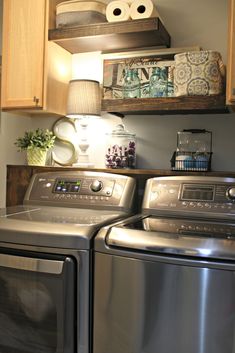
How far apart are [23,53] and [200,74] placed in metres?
1.05

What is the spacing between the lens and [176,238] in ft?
4.11

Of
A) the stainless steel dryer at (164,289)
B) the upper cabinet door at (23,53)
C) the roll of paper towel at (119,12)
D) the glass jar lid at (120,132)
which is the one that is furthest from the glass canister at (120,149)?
the stainless steel dryer at (164,289)

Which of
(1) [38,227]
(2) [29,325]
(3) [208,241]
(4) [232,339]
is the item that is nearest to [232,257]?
(3) [208,241]

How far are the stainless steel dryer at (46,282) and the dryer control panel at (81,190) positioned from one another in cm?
22

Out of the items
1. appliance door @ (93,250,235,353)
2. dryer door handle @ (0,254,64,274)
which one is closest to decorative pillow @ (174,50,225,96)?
appliance door @ (93,250,235,353)

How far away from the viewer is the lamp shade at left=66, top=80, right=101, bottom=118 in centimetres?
213

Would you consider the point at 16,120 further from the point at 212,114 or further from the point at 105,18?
the point at 212,114

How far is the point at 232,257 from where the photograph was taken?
1140mm

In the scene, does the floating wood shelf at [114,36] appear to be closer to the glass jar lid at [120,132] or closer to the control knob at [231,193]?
the glass jar lid at [120,132]

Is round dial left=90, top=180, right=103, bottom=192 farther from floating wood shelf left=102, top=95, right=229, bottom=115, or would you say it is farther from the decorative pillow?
the decorative pillow

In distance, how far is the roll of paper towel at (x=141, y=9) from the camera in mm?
1957

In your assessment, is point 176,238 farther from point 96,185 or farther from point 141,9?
point 141,9

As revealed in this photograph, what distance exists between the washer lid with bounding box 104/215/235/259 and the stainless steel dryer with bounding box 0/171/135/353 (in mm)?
126

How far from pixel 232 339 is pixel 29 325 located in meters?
0.78
